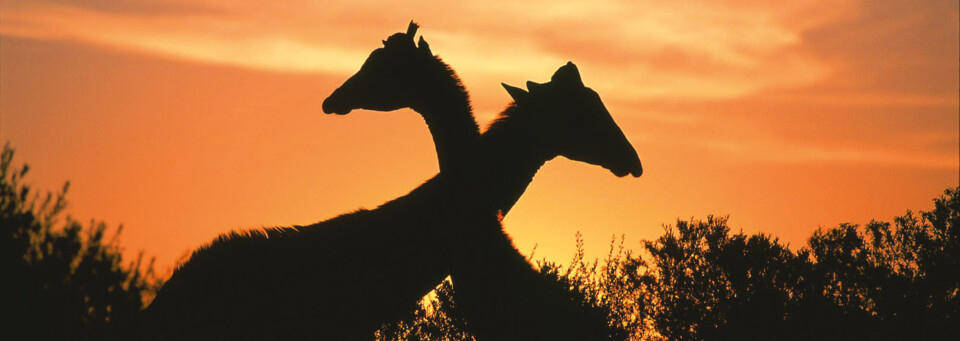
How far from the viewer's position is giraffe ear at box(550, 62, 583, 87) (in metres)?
6.67

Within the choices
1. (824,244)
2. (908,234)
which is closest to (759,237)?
(824,244)

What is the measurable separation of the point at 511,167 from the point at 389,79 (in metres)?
2.06

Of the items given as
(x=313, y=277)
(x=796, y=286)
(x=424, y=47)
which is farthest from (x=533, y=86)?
(x=796, y=286)

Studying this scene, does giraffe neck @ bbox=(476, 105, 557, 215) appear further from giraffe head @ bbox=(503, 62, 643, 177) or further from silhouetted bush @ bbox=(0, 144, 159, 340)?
silhouetted bush @ bbox=(0, 144, 159, 340)

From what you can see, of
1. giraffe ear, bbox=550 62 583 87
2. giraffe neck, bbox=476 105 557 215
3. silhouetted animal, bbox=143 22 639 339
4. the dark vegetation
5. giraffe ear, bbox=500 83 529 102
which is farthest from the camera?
the dark vegetation

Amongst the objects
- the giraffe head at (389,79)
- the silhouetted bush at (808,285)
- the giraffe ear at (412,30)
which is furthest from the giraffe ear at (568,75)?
the silhouetted bush at (808,285)

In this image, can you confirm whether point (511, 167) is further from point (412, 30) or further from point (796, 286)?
point (796, 286)

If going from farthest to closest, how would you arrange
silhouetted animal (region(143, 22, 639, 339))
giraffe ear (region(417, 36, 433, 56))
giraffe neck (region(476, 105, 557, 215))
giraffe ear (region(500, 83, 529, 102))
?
giraffe ear (region(417, 36, 433, 56)) → giraffe ear (region(500, 83, 529, 102)) → giraffe neck (region(476, 105, 557, 215)) → silhouetted animal (region(143, 22, 639, 339))

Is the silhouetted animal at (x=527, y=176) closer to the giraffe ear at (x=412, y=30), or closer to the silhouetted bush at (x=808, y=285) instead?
the giraffe ear at (x=412, y=30)

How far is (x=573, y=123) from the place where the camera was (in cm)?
665

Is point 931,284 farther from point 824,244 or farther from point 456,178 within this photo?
point 456,178

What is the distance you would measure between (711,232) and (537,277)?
19991mm

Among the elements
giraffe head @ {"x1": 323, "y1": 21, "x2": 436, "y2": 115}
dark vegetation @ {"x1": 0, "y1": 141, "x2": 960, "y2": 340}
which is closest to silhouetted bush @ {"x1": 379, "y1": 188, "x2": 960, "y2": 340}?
dark vegetation @ {"x1": 0, "y1": 141, "x2": 960, "y2": 340}

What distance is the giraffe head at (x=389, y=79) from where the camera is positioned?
7.32 m
